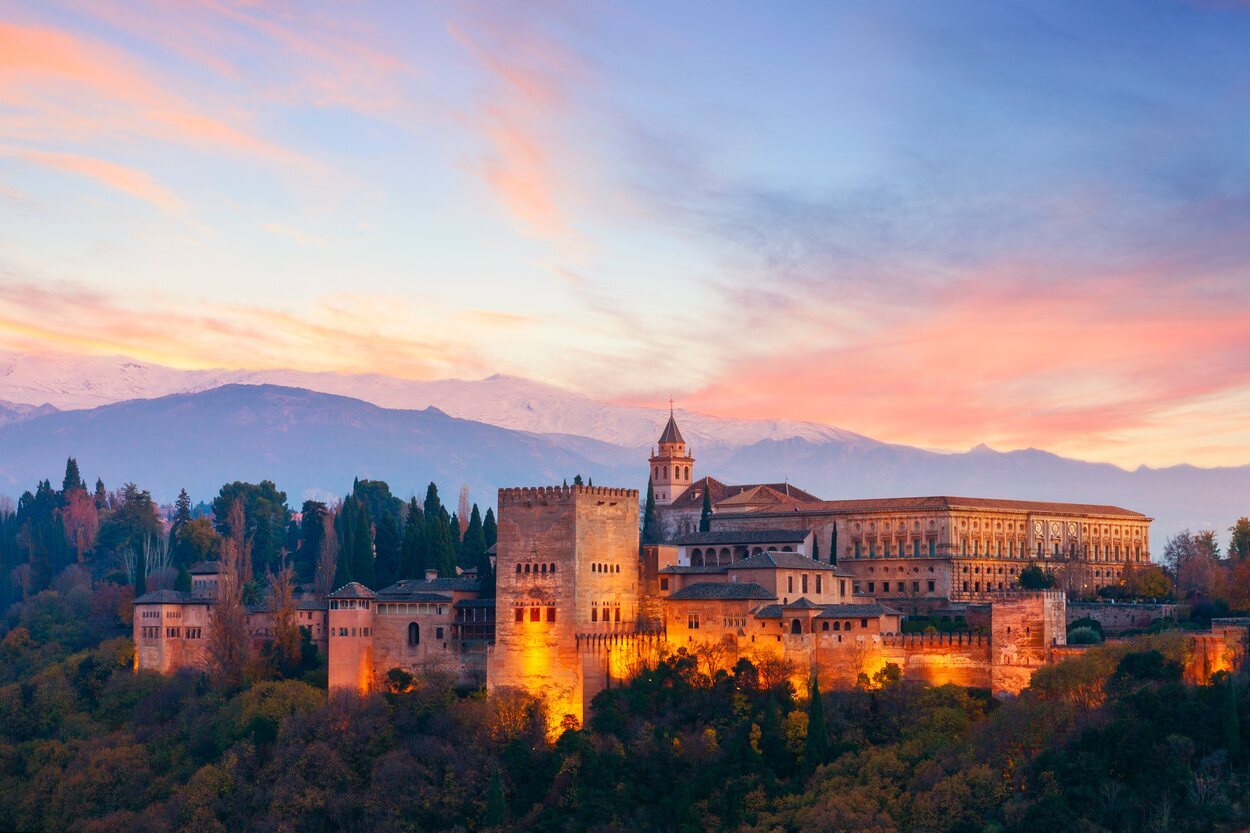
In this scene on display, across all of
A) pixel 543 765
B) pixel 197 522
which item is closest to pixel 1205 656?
pixel 543 765

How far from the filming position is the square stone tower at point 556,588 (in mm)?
61531

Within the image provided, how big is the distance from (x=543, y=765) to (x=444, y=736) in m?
4.44

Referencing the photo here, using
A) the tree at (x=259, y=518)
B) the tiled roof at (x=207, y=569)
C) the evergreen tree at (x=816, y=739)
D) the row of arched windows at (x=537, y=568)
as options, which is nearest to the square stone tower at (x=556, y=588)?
the row of arched windows at (x=537, y=568)

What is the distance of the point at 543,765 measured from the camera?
191 ft

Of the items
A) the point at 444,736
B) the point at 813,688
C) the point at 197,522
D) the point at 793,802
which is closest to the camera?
the point at 793,802

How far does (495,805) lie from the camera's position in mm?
55969

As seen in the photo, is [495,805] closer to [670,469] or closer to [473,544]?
[473,544]

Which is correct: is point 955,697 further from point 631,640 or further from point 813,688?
point 631,640

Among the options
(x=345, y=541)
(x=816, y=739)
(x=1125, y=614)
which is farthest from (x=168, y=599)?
(x=1125, y=614)

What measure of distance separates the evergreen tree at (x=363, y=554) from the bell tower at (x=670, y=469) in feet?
88.7

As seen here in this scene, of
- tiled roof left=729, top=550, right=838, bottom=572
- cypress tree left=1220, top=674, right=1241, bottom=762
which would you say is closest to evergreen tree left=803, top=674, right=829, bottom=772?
tiled roof left=729, top=550, right=838, bottom=572

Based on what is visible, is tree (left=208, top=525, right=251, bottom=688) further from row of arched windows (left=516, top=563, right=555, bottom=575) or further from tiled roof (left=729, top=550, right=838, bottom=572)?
tiled roof (left=729, top=550, right=838, bottom=572)

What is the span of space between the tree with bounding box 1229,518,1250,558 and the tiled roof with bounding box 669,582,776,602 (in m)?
36.2

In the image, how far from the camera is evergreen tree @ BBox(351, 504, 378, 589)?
76594 millimetres
